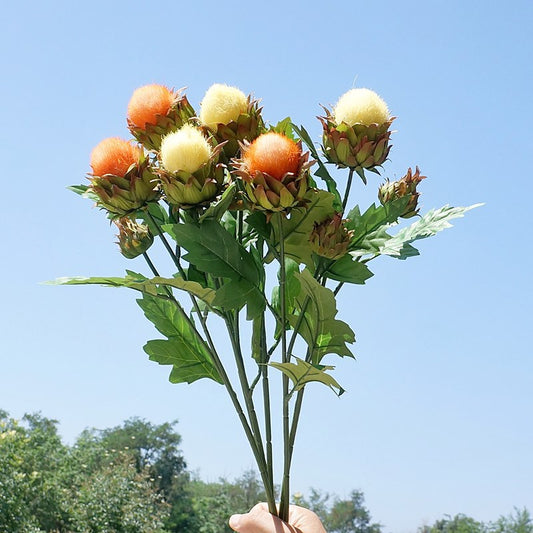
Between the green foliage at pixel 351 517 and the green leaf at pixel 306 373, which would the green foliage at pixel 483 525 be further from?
the green leaf at pixel 306 373

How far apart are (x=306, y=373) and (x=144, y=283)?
31cm

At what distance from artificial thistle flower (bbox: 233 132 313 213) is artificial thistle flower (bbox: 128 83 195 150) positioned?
0.20 meters

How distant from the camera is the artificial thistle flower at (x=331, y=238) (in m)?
1.31

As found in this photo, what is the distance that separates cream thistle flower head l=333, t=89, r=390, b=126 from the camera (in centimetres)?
131

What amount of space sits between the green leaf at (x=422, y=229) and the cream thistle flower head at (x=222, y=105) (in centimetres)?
35

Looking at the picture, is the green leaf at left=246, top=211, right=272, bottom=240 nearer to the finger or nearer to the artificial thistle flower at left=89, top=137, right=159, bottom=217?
the artificial thistle flower at left=89, top=137, right=159, bottom=217

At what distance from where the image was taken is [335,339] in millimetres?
1394

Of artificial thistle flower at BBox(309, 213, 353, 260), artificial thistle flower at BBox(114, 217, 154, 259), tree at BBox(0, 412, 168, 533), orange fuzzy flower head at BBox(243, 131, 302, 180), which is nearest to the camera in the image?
orange fuzzy flower head at BBox(243, 131, 302, 180)

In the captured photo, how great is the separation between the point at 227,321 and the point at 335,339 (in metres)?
0.20

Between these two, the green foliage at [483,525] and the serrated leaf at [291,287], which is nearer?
the serrated leaf at [291,287]

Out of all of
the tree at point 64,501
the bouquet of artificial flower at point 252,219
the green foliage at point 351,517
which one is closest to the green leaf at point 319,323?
the bouquet of artificial flower at point 252,219

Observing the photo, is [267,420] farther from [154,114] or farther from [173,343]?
[154,114]

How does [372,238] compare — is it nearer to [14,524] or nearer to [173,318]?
[173,318]

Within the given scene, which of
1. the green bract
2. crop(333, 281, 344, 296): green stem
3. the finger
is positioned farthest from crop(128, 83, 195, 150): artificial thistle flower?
the finger
